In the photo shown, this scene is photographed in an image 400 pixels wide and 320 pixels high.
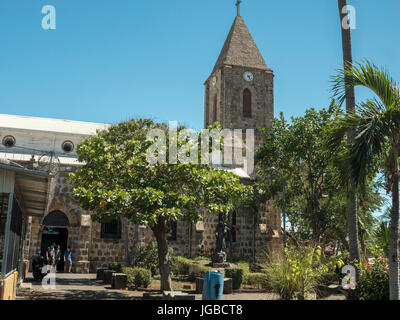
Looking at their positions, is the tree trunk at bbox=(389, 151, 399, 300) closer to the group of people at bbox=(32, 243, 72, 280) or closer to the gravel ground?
the gravel ground

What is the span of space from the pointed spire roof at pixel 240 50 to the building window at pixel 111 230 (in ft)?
71.8

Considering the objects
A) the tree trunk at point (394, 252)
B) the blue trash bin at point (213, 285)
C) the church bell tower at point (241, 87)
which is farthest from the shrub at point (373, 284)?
the church bell tower at point (241, 87)

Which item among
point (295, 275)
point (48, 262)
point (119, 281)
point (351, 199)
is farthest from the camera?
point (48, 262)

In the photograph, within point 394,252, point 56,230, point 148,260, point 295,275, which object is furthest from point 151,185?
point 56,230

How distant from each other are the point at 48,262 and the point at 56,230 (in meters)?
5.98

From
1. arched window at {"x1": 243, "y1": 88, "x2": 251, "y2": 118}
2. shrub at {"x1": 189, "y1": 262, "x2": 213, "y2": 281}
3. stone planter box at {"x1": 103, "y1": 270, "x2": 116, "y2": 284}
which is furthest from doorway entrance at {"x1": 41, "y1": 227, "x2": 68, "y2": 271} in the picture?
arched window at {"x1": 243, "y1": 88, "x2": 251, "y2": 118}

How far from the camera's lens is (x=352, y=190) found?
11547mm

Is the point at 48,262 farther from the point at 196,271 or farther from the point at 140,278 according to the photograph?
the point at 196,271

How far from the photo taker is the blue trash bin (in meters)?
11.9

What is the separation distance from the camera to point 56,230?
90.6ft

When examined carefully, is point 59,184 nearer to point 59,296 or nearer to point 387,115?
point 59,296

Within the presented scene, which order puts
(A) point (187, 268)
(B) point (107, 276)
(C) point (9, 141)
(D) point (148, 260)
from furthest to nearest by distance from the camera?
(C) point (9, 141) → (A) point (187, 268) → (D) point (148, 260) → (B) point (107, 276)
